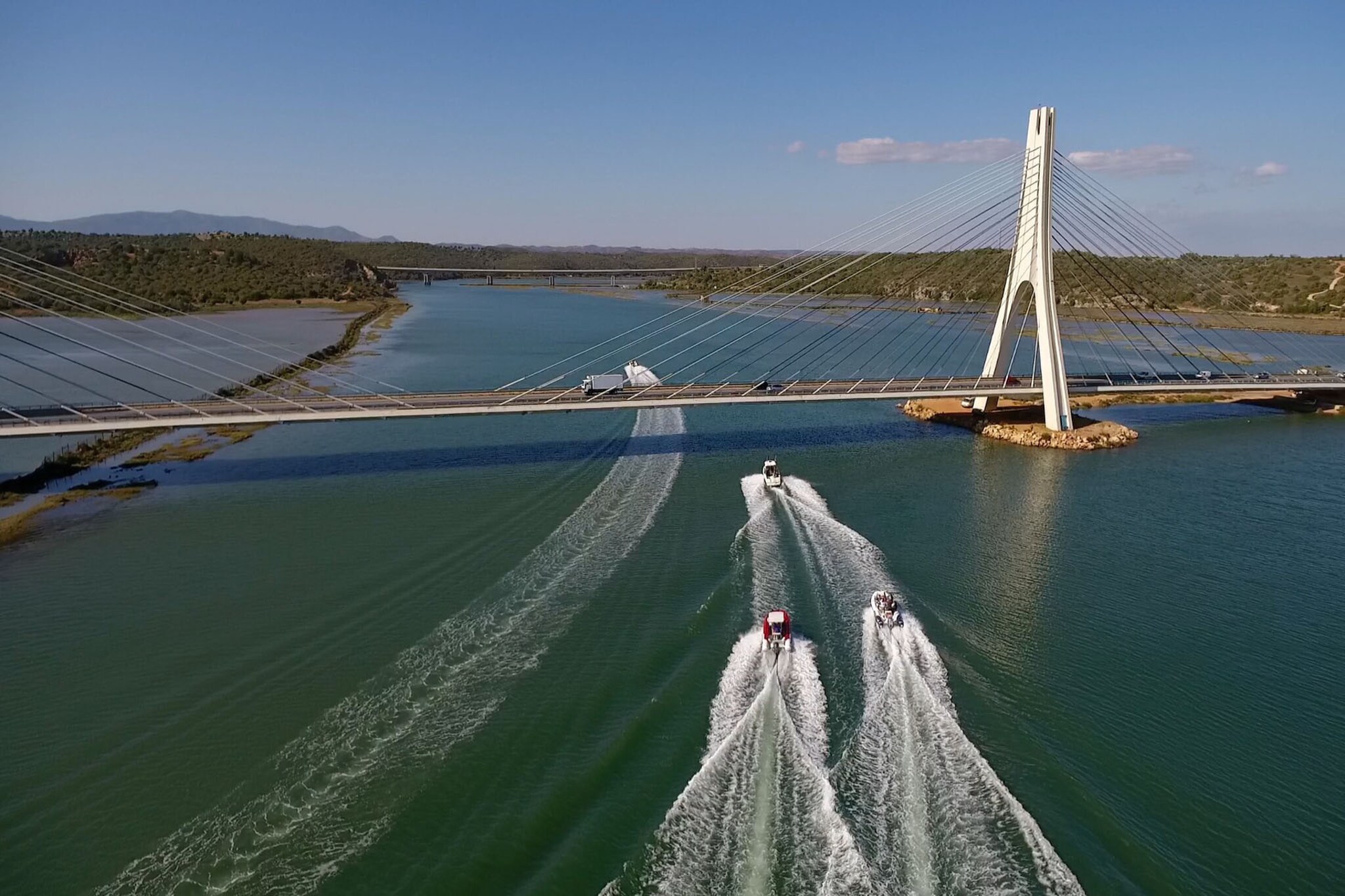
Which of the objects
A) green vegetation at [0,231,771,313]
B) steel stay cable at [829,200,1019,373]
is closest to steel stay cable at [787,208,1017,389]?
steel stay cable at [829,200,1019,373]

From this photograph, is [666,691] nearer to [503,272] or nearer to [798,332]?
[798,332]

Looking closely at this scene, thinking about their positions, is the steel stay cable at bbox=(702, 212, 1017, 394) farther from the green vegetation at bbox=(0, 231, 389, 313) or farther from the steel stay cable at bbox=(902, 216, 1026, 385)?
the green vegetation at bbox=(0, 231, 389, 313)

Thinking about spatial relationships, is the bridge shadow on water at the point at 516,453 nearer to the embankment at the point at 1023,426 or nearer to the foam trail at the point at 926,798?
the embankment at the point at 1023,426

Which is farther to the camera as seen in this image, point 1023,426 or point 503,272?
point 503,272

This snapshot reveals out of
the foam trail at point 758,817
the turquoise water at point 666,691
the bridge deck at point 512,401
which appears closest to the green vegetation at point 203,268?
the bridge deck at point 512,401

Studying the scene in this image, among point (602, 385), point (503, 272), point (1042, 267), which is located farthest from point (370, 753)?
point (503, 272)
